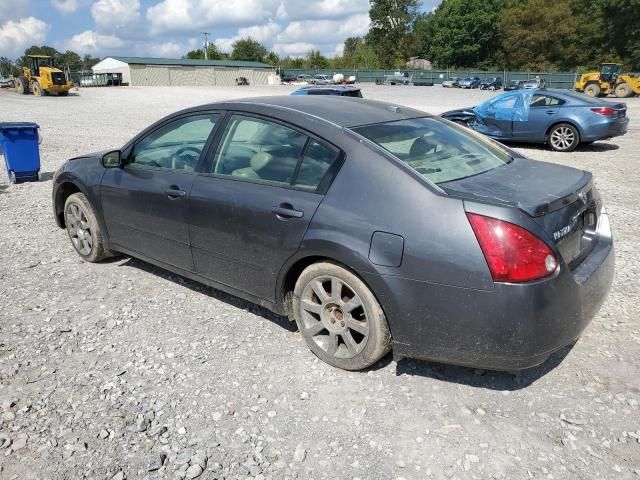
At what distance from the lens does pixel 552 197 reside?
2799 millimetres

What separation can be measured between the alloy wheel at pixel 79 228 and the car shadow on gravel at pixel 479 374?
127 inches

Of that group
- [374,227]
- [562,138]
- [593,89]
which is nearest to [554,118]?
[562,138]

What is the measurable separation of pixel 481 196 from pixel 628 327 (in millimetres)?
1882

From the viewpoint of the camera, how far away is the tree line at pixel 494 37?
6712 cm

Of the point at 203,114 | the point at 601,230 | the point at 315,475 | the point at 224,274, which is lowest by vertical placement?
the point at 315,475

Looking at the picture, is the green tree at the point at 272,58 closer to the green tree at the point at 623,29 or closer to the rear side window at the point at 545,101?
the green tree at the point at 623,29

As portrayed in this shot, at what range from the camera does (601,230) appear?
10.9ft

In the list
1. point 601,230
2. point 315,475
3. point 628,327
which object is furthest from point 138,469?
point 628,327

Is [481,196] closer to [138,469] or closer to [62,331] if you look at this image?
[138,469]

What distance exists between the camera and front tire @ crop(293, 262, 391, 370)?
2979mm

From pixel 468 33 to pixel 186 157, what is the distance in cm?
8974

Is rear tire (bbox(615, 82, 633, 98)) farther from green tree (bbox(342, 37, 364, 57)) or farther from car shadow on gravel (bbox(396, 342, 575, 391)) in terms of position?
green tree (bbox(342, 37, 364, 57))

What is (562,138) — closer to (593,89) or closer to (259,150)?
(259,150)

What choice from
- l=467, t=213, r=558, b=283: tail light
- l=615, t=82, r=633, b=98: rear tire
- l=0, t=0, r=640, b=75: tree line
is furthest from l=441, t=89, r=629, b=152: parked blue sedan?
l=0, t=0, r=640, b=75: tree line
